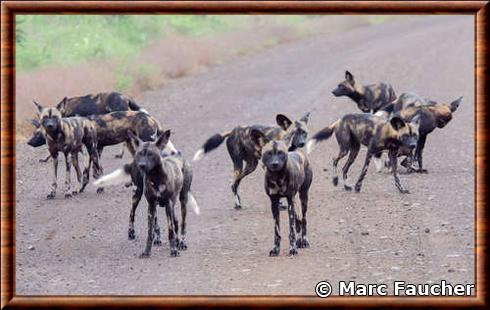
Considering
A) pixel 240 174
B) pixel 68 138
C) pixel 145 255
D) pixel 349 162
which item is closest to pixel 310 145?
pixel 349 162

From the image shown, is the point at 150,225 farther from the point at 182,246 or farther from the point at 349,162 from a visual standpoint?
the point at 349,162

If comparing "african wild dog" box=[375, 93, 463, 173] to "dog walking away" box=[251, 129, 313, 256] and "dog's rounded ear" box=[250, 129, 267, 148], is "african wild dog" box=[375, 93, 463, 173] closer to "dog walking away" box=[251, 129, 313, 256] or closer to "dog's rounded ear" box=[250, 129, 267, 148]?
"dog walking away" box=[251, 129, 313, 256]

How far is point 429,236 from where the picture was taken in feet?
38.7

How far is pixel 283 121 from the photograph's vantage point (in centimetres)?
1287

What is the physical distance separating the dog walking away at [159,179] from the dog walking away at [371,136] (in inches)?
110

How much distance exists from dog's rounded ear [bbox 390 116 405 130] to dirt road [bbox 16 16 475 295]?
2.45ft

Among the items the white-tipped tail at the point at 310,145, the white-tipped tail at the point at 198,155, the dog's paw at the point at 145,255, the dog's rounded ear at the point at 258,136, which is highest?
the dog's rounded ear at the point at 258,136

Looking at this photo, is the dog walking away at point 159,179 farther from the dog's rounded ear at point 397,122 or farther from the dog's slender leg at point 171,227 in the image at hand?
the dog's rounded ear at point 397,122

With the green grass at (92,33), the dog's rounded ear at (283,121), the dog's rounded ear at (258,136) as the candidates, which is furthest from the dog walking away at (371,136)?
the green grass at (92,33)

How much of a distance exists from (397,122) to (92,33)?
1262 cm

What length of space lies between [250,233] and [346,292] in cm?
283

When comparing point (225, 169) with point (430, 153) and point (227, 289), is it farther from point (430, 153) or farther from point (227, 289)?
point (227, 289)

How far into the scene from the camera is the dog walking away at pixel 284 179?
10594 mm

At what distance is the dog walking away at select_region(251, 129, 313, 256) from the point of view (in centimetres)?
1059
